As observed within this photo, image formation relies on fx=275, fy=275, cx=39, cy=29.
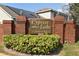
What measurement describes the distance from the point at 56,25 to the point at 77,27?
3.78ft

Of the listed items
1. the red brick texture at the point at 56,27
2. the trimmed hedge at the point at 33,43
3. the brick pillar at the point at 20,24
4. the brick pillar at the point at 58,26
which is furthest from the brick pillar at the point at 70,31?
the brick pillar at the point at 20,24

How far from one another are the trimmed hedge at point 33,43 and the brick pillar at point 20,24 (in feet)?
2.11

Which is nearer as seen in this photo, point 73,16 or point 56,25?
point 56,25

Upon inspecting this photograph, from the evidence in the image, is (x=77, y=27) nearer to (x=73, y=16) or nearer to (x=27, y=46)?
(x=73, y=16)

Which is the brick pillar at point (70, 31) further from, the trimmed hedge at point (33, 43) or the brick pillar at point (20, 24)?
the brick pillar at point (20, 24)

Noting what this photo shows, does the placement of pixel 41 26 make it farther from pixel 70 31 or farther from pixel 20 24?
pixel 70 31

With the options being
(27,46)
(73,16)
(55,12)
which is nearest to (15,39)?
(27,46)

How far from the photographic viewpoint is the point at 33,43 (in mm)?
12258

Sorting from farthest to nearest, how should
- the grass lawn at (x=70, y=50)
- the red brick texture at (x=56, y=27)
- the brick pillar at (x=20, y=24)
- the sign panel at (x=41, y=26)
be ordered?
the brick pillar at (x=20, y=24) < the red brick texture at (x=56, y=27) < the sign panel at (x=41, y=26) < the grass lawn at (x=70, y=50)

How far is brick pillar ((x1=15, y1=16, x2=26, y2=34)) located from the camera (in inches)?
523

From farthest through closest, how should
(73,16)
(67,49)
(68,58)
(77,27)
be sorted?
(73,16), (77,27), (67,49), (68,58)

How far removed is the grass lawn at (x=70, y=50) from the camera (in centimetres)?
1216

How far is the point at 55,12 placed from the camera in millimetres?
13367

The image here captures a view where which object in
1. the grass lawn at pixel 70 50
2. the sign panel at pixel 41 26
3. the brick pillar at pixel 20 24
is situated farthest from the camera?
the brick pillar at pixel 20 24
